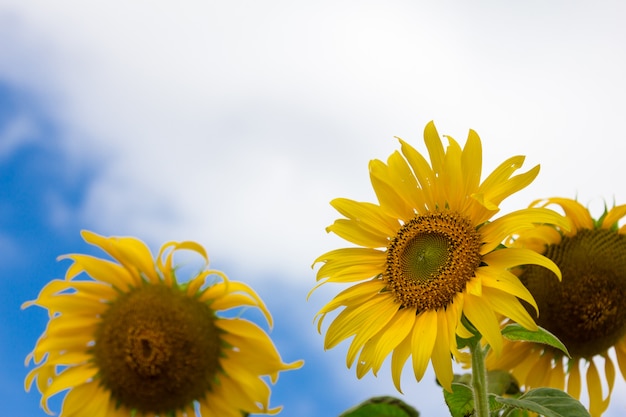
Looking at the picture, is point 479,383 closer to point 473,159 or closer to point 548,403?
point 548,403

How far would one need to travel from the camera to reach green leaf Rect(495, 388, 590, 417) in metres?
2.41

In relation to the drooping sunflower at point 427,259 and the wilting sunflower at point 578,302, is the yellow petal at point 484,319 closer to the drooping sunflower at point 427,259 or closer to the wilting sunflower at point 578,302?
the drooping sunflower at point 427,259

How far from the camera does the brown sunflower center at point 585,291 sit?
374cm

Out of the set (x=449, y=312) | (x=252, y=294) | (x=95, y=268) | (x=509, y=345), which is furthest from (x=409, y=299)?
(x=95, y=268)

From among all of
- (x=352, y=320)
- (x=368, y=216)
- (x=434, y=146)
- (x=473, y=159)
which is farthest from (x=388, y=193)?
(x=352, y=320)

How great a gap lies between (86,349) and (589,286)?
247 centimetres

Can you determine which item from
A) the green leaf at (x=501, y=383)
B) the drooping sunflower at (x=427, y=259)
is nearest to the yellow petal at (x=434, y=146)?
the drooping sunflower at (x=427, y=259)

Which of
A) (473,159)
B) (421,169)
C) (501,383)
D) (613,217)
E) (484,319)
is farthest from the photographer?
(613,217)

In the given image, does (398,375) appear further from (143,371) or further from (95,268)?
(95,268)

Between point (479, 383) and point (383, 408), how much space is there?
1.07 feet

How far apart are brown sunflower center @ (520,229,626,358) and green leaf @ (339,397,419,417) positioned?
139cm

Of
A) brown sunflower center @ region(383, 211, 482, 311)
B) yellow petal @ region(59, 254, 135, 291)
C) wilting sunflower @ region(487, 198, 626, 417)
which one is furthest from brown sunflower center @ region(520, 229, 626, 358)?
yellow petal @ region(59, 254, 135, 291)

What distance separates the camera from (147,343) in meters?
3.66

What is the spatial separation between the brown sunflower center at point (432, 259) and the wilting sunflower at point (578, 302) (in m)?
0.91
